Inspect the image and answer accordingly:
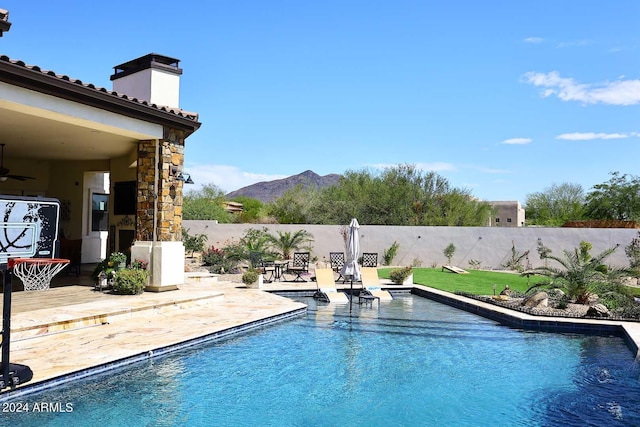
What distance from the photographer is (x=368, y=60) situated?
2275cm

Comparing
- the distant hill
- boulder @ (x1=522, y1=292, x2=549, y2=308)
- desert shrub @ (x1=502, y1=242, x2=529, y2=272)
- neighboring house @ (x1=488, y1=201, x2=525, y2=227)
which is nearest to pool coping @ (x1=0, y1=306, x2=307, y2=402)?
boulder @ (x1=522, y1=292, x2=549, y2=308)

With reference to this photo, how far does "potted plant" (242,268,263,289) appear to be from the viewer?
48.2 ft

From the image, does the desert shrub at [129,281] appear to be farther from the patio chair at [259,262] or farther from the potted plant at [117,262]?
the patio chair at [259,262]

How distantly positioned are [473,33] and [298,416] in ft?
48.3

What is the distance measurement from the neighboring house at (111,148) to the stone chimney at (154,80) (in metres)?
0.03

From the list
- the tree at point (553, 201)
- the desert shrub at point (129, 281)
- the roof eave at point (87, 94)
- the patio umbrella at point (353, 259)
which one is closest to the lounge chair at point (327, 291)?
the patio umbrella at point (353, 259)

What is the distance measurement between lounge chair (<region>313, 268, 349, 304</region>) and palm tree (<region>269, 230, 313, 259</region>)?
780 centimetres

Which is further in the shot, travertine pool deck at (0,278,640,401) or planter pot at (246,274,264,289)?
planter pot at (246,274,264,289)

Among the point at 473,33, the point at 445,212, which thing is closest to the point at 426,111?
the point at 445,212

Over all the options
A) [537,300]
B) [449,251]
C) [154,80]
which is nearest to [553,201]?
[449,251]

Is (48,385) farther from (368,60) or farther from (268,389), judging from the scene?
(368,60)

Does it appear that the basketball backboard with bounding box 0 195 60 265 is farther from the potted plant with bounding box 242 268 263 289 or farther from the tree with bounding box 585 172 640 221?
the tree with bounding box 585 172 640 221

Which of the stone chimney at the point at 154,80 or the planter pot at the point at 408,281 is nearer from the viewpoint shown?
the stone chimney at the point at 154,80

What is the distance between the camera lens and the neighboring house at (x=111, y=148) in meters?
8.70
